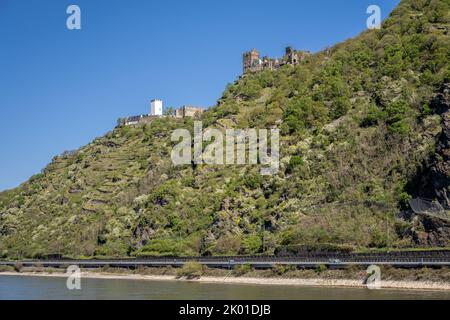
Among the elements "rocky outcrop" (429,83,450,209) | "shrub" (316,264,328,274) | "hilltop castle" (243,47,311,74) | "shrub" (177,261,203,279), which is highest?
"hilltop castle" (243,47,311,74)

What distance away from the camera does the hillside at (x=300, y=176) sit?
86188mm

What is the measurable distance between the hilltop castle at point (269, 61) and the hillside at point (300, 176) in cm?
803

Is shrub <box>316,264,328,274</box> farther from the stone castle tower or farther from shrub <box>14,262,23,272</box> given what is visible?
the stone castle tower

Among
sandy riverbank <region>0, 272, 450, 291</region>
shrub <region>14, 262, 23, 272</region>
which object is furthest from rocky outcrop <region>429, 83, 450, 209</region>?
shrub <region>14, 262, 23, 272</region>

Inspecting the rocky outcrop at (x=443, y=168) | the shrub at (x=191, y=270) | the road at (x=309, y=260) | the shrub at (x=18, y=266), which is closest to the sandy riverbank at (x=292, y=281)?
the shrub at (x=191, y=270)

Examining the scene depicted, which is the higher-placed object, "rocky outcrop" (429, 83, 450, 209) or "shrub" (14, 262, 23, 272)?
"rocky outcrop" (429, 83, 450, 209)

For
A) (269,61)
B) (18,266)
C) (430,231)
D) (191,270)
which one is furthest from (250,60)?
(430,231)

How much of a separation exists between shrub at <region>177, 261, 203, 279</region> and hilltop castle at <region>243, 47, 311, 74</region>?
97219mm

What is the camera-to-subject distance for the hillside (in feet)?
283

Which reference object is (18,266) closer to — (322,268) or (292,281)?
(292,281)

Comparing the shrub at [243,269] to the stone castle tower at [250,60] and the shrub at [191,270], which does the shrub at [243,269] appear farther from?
the stone castle tower at [250,60]

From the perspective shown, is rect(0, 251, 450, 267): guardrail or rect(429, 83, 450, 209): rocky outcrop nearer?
rect(0, 251, 450, 267): guardrail

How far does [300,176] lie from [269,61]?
90.6 metres

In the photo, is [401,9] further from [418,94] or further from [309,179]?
[309,179]
